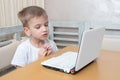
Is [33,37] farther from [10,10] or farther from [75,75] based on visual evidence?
[10,10]

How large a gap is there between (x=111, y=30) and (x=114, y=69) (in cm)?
105

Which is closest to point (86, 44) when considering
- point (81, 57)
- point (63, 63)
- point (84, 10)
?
point (81, 57)

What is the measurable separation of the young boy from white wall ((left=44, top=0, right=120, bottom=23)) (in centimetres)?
89

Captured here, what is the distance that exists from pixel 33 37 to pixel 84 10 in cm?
93

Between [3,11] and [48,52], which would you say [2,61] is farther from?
[3,11]

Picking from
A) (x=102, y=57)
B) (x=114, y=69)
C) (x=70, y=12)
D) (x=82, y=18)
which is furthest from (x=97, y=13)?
(x=114, y=69)

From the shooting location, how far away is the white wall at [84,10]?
184 cm

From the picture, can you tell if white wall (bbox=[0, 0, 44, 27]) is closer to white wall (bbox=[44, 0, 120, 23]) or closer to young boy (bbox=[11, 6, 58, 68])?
white wall (bbox=[44, 0, 120, 23])

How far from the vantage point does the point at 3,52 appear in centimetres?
117

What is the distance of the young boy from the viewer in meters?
1.11

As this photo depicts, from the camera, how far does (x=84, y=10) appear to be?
6.40ft

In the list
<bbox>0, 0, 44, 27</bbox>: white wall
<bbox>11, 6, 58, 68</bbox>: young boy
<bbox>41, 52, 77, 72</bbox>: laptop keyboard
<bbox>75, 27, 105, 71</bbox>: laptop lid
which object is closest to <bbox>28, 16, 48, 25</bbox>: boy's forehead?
<bbox>11, 6, 58, 68</bbox>: young boy

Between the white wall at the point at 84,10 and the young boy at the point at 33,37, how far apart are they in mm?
A: 888

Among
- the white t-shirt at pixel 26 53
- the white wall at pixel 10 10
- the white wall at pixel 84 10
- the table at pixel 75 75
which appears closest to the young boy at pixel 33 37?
the white t-shirt at pixel 26 53
